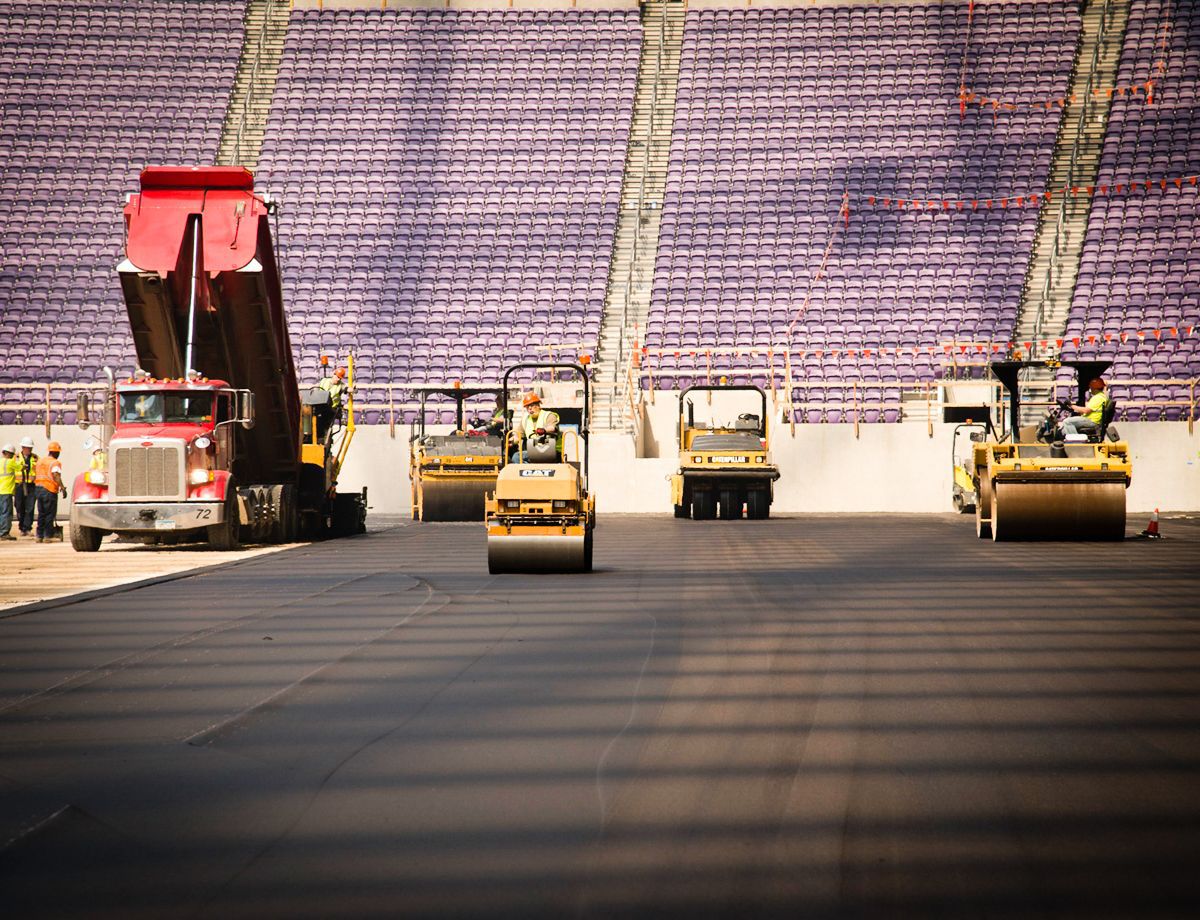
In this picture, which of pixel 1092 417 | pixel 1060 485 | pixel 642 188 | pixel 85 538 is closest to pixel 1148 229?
pixel 642 188

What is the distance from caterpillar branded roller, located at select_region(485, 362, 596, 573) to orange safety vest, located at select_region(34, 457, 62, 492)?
10730 millimetres

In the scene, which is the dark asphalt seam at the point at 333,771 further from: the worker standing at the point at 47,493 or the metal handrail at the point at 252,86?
the metal handrail at the point at 252,86

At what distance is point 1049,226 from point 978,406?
877 cm

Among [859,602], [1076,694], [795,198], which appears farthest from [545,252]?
[1076,694]

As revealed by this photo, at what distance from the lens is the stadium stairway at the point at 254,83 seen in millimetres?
38906

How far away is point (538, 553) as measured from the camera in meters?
13.6

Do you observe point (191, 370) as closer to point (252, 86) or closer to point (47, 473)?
point (47, 473)

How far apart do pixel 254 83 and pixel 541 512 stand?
31.1m

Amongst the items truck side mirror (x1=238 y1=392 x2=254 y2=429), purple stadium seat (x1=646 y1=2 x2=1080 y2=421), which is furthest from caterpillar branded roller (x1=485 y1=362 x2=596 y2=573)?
purple stadium seat (x1=646 y1=2 x2=1080 y2=421)

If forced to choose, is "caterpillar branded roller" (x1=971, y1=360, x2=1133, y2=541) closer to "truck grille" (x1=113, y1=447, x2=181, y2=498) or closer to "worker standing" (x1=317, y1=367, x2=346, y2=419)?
"worker standing" (x1=317, y1=367, x2=346, y2=419)

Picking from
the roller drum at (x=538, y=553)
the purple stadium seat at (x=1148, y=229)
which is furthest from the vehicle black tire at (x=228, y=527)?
the purple stadium seat at (x=1148, y=229)

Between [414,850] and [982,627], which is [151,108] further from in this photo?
[414,850]

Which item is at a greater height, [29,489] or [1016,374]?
[1016,374]

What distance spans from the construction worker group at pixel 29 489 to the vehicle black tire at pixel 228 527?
4639mm
